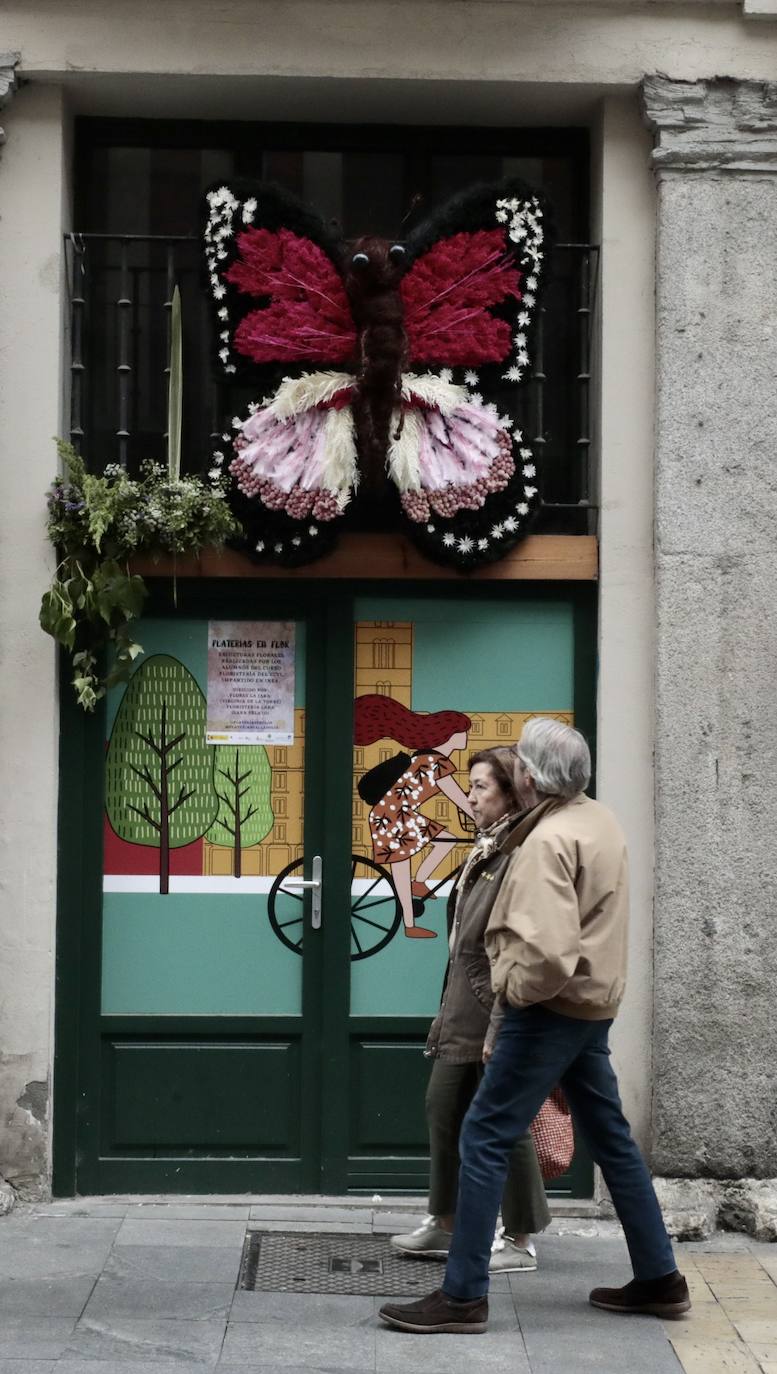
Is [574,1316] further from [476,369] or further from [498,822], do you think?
[476,369]

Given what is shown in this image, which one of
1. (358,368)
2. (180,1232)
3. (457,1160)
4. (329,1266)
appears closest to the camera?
(457,1160)

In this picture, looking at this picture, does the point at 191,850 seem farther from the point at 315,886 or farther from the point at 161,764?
the point at 315,886

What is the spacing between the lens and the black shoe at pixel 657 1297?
490 cm

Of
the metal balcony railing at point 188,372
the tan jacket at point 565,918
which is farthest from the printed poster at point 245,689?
the tan jacket at point 565,918

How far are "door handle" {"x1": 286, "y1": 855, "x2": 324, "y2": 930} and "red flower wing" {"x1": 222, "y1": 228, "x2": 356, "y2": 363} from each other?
2.04 meters

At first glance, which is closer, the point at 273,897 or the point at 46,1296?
the point at 46,1296

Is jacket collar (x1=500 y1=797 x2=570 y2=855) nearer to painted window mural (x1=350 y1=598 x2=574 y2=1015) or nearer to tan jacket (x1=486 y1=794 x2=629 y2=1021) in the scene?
tan jacket (x1=486 y1=794 x2=629 y2=1021)

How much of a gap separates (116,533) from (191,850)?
52.7 inches

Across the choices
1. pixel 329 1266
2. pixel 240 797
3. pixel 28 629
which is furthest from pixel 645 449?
pixel 329 1266

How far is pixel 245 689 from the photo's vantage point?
6328 millimetres

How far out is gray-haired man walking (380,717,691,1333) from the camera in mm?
4535

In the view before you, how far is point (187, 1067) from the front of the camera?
623cm

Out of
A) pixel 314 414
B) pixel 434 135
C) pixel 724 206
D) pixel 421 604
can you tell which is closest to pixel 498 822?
pixel 421 604

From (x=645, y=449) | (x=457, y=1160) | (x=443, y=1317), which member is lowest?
(x=443, y=1317)
